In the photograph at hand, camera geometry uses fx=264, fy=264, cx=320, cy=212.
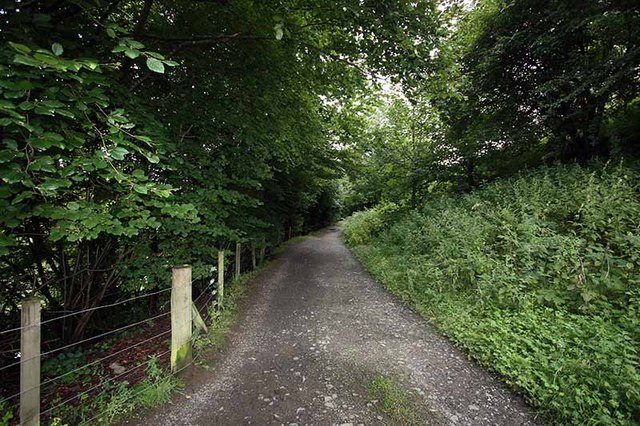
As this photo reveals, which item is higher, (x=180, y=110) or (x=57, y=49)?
(x=180, y=110)

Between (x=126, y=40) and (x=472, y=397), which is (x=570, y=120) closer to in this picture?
(x=472, y=397)

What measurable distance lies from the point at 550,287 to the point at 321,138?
603 cm

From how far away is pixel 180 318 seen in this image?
3.06 metres

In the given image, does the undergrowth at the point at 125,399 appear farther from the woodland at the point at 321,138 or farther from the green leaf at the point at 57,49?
the green leaf at the point at 57,49

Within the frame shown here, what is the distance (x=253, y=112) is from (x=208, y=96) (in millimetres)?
732

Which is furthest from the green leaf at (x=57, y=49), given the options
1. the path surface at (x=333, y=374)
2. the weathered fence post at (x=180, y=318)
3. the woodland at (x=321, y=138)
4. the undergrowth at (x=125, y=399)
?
the path surface at (x=333, y=374)

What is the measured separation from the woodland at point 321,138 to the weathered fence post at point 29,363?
0.50 m

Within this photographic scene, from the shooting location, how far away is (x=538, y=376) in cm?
264

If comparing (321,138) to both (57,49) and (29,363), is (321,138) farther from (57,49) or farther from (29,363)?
(29,363)

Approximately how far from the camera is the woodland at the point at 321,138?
213cm

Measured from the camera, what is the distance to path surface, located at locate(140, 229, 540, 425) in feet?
8.14

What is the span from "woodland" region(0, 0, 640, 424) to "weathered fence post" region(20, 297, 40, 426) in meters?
0.50

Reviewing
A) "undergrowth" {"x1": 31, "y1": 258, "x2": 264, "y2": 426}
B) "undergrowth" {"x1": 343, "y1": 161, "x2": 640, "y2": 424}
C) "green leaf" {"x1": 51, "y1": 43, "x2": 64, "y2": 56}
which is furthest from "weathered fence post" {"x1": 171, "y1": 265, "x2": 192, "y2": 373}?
"undergrowth" {"x1": 343, "y1": 161, "x2": 640, "y2": 424}

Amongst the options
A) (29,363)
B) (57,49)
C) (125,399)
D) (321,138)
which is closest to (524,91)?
(321,138)
